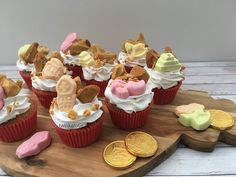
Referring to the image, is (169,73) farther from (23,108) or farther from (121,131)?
(23,108)

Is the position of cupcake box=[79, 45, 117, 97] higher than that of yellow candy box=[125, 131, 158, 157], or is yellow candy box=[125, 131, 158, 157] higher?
cupcake box=[79, 45, 117, 97]

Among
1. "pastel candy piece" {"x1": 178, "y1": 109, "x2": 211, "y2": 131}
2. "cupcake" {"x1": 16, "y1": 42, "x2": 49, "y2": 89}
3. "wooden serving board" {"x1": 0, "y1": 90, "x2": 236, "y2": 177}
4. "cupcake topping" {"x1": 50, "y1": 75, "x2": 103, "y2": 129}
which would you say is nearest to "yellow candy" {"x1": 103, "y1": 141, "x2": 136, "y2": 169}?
"wooden serving board" {"x1": 0, "y1": 90, "x2": 236, "y2": 177}

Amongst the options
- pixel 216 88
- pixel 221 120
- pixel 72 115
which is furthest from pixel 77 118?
pixel 216 88

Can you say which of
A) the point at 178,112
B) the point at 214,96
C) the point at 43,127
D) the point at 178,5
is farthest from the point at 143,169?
the point at 178,5

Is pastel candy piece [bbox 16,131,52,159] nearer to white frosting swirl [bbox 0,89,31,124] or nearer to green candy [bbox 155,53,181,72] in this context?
white frosting swirl [bbox 0,89,31,124]

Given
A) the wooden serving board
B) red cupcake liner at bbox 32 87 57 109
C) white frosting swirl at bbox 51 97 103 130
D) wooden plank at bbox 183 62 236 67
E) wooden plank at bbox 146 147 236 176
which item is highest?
white frosting swirl at bbox 51 97 103 130

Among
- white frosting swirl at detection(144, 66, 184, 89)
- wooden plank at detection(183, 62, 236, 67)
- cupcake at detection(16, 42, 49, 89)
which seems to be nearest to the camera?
white frosting swirl at detection(144, 66, 184, 89)

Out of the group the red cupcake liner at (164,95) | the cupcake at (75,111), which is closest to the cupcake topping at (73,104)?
the cupcake at (75,111)
